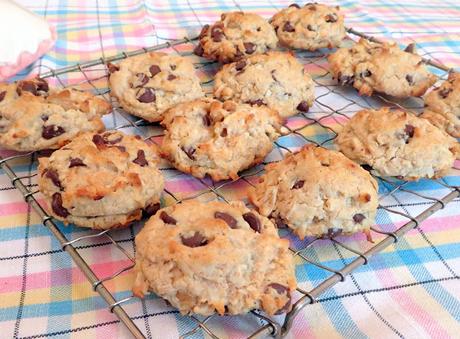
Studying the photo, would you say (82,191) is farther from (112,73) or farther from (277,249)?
(112,73)

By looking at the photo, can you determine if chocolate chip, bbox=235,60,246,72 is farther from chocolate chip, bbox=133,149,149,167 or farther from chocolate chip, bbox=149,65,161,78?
chocolate chip, bbox=133,149,149,167

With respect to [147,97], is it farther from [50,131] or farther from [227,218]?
[227,218]

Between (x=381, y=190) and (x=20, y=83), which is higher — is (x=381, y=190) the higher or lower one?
the lower one

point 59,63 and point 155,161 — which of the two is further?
point 59,63

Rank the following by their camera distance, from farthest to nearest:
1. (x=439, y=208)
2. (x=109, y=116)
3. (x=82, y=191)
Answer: (x=109, y=116) → (x=439, y=208) → (x=82, y=191)

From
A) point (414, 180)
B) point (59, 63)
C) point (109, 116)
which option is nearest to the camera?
point (414, 180)

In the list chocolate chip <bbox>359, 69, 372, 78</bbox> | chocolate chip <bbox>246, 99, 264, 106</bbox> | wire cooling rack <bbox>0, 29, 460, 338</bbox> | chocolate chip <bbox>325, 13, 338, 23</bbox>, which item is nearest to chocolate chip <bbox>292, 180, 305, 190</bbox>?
wire cooling rack <bbox>0, 29, 460, 338</bbox>

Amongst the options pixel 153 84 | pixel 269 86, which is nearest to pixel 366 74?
pixel 269 86

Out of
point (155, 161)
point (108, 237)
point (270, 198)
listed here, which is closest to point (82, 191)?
point (108, 237)

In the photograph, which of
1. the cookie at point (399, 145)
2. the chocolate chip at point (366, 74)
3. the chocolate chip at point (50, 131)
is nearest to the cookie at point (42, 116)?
the chocolate chip at point (50, 131)
